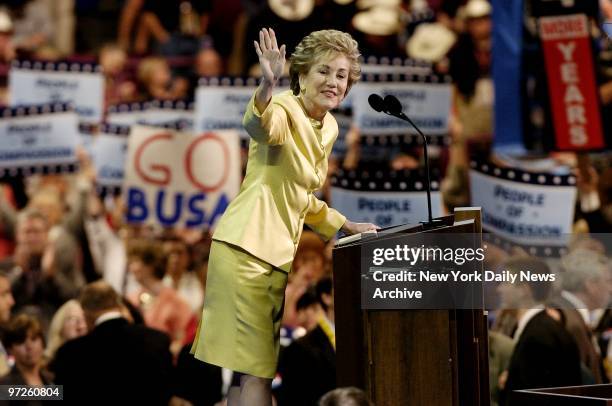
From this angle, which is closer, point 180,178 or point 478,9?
point 180,178

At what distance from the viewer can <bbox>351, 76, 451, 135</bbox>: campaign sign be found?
11.2 metres

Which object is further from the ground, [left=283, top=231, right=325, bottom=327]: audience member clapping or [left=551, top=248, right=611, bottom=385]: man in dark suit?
[left=283, top=231, right=325, bottom=327]: audience member clapping

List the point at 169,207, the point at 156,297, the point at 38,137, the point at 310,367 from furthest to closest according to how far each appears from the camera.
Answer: the point at 38,137
the point at 169,207
the point at 156,297
the point at 310,367

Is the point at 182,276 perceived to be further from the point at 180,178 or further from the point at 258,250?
the point at 258,250

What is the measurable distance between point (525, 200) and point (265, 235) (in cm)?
501

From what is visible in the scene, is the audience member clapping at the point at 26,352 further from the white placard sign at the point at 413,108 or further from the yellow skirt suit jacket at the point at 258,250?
the white placard sign at the point at 413,108

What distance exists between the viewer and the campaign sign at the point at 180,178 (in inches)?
427

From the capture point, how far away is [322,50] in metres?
4.68

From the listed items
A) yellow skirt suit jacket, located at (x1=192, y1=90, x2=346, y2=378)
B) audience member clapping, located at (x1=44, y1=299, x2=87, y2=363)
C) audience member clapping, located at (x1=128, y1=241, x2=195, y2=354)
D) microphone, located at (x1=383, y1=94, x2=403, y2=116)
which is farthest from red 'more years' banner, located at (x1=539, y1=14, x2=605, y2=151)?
yellow skirt suit jacket, located at (x1=192, y1=90, x2=346, y2=378)

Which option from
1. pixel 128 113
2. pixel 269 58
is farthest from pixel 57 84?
pixel 269 58

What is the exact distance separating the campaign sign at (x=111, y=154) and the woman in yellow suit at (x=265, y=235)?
7.16 m

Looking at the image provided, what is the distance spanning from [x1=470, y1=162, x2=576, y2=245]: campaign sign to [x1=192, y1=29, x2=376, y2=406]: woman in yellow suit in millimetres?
4784

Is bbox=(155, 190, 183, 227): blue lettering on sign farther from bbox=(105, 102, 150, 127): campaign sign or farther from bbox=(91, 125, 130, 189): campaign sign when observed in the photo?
bbox=(105, 102, 150, 127): campaign sign

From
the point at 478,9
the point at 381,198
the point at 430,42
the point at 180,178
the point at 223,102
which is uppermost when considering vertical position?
the point at 478,9
